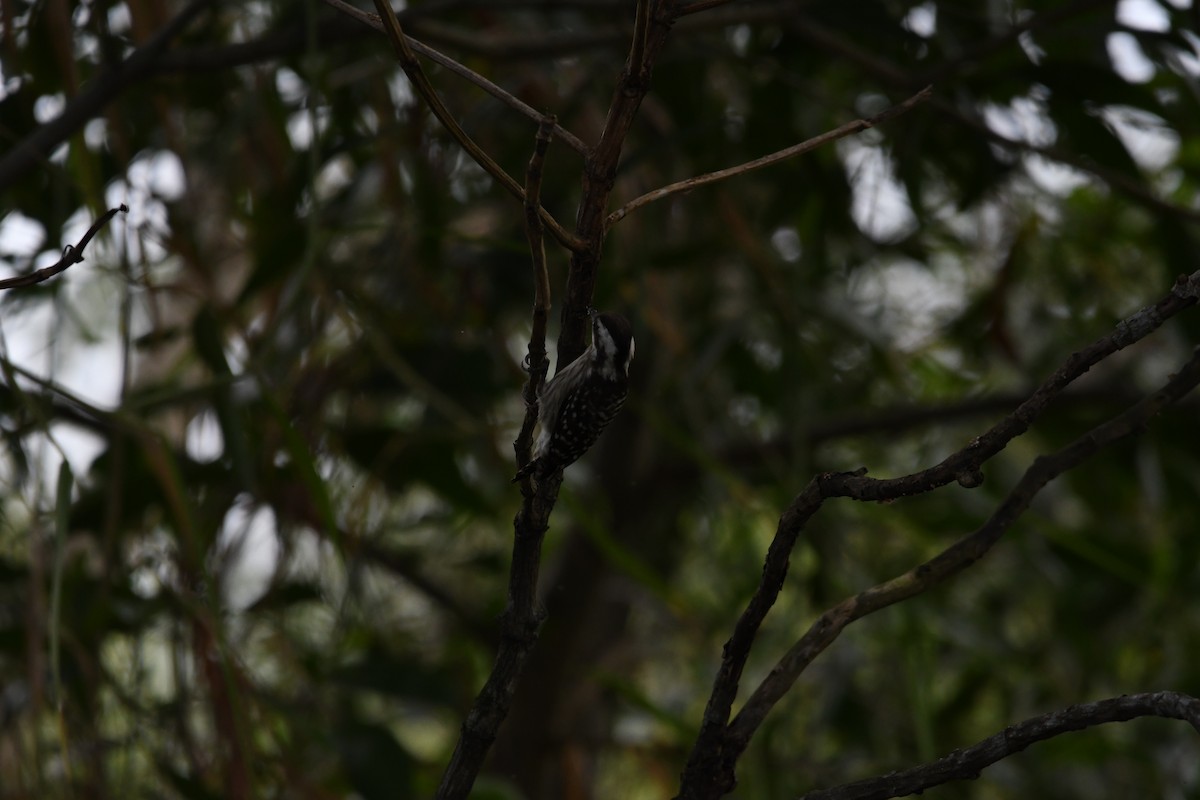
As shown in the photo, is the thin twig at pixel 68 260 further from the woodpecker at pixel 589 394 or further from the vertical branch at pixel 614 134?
the woodpecker at pixel 589 394

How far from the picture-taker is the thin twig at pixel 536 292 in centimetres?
90

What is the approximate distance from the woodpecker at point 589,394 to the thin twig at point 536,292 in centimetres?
27

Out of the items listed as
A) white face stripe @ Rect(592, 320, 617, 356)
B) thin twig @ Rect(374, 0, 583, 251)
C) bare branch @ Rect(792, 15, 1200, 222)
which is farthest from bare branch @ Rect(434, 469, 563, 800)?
bare branch @ Rect(792, 15, 1200, 222)

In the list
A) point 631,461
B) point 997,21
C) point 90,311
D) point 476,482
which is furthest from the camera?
point 90,311

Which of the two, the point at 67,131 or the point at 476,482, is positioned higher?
the point at 476,482

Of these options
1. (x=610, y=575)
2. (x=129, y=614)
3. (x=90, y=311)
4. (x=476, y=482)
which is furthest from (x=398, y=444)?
(x=90, y=311)

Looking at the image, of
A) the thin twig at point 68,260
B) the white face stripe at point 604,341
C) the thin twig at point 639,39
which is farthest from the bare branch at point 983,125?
the thin twig at point 68,260

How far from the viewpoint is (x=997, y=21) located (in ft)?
7.42

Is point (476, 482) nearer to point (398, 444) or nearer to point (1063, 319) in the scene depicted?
point (398, 444)

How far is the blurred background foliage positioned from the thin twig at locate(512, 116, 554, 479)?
0.58 m

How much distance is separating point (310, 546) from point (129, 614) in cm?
75

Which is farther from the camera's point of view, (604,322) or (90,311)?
(90,311)

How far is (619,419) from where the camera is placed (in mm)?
3465

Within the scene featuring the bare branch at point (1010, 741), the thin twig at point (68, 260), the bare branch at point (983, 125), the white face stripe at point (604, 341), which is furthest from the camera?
the bare branch at point (983, 125)
